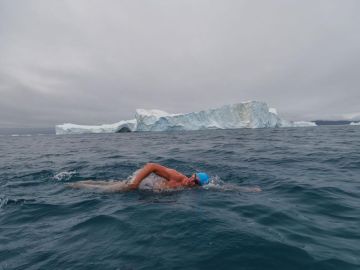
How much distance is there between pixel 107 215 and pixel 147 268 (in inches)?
86.9

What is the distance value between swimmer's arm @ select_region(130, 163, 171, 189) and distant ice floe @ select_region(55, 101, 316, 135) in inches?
2128

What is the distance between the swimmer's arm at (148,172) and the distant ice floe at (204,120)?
2128 inches

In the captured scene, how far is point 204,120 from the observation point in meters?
66.9

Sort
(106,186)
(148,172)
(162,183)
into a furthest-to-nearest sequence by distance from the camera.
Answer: (106,186) < (162,183) < (148,172)

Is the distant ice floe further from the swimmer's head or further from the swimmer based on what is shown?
the swimmer's head

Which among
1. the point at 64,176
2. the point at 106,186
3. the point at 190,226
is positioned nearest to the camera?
the point at 190,226

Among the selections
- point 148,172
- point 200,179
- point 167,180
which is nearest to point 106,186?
point 148,172

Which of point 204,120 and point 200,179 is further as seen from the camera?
point 204,120

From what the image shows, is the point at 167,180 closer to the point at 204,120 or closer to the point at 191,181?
the point at 191,181

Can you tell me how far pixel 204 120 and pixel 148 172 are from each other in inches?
2376

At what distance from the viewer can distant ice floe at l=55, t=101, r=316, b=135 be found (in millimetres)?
63062

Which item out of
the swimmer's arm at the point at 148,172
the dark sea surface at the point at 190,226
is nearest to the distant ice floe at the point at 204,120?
the swimmer's arm at the point at 148,172

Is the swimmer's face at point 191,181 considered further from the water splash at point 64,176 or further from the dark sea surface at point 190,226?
the water splash at point 64,176

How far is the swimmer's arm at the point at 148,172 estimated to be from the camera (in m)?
6.97
